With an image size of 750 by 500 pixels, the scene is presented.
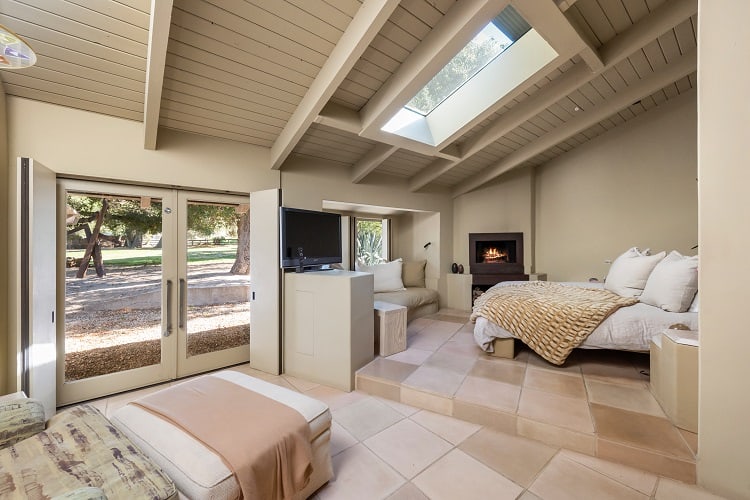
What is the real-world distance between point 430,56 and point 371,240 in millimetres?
3438

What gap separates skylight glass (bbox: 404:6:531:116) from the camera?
2498mm

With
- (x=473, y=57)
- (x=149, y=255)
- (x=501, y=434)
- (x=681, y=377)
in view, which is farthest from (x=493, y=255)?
(x=149, y=255)

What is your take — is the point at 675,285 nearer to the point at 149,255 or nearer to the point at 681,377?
the point at 681,377

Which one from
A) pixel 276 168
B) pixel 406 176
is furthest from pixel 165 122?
pixel 406 176

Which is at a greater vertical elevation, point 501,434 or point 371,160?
point 371,160

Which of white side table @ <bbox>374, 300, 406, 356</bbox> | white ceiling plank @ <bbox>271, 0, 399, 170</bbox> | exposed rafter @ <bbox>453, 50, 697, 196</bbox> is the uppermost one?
exposed rafter @ <bbox>453, 50, 697, 196</bbox>

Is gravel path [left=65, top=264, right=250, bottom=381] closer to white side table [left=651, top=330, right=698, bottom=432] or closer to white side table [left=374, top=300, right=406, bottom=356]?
white side table [left=374, top=300, right=406, bottom=356]

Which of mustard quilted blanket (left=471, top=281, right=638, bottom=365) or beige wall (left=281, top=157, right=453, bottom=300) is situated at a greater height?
beige wall (left=281, top=157, right=453, bottom=300)

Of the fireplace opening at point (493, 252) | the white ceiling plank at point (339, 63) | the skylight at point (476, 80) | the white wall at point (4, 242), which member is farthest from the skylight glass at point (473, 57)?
the white wall at point (4, 242)

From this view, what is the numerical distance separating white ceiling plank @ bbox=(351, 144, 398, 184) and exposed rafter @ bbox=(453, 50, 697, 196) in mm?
1949

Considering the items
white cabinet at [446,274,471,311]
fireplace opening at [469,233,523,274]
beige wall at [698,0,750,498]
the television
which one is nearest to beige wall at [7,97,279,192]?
the television

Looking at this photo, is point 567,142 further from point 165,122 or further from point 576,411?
point 165,122

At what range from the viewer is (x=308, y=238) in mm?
3127

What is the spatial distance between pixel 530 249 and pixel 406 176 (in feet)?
7.89
